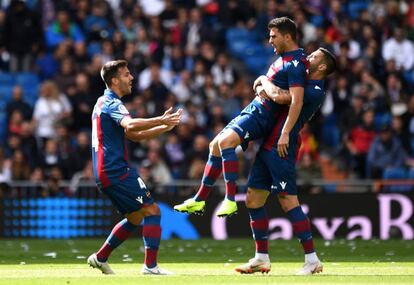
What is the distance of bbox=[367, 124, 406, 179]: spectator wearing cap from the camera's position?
25922 millimetres

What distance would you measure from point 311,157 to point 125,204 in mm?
12027

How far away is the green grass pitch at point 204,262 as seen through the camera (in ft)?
44.9

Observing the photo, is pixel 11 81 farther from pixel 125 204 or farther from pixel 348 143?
pixel 125 204

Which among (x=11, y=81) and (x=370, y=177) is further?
(x=11, y=81)

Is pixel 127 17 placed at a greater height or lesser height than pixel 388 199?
greater

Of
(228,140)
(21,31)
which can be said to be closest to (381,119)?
(21,31)

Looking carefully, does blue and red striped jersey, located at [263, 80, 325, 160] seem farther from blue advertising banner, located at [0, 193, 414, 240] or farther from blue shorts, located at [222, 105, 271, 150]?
blue advertising banner, located at [0, 193, 414, 240]

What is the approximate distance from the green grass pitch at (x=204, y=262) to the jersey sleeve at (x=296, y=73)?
2.15 m

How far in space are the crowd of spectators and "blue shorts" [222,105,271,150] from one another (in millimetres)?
10014

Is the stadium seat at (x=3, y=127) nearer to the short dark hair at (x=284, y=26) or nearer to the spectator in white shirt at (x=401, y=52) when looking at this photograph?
the spectator in white shirt at (x=401, y=52)

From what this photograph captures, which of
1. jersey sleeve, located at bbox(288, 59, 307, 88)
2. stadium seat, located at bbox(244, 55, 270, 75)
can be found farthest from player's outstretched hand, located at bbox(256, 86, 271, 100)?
stadium seat, located at bbox(244, 55, 270, 75)

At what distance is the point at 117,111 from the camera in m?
14.4

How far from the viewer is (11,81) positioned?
28.4 metres

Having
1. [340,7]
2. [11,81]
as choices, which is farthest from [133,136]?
[340,7]
